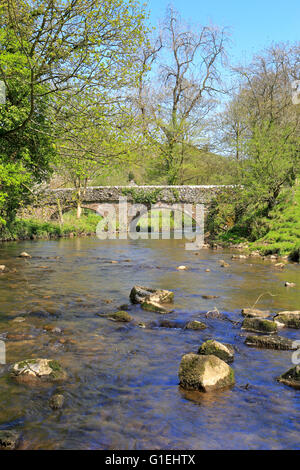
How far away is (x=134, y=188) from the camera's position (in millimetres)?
33562

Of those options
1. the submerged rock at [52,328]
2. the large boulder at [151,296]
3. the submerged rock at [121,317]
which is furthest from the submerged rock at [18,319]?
the large boulder at [151,296]

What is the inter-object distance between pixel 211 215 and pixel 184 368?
21427mm

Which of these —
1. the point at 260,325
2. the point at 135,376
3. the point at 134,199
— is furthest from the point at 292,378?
the point at 134,199

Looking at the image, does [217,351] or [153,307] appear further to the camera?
[153,307]

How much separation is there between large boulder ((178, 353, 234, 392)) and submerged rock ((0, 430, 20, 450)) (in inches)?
71.9

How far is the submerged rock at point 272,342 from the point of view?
5.78 metres

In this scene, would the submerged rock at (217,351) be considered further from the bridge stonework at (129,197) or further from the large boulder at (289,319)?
the bridge stonework at (129,197)

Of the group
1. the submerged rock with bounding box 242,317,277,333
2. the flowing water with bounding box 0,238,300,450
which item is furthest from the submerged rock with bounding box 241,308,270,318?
the submerged rock with bounding box 242,317,277,333

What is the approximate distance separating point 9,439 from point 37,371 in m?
1.34

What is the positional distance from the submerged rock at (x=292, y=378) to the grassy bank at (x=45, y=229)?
19.2 metres

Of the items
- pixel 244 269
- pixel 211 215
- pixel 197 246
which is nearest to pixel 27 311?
pixel 244 269

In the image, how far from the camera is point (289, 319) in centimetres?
694

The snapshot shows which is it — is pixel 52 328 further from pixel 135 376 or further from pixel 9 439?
pixel 9 439
